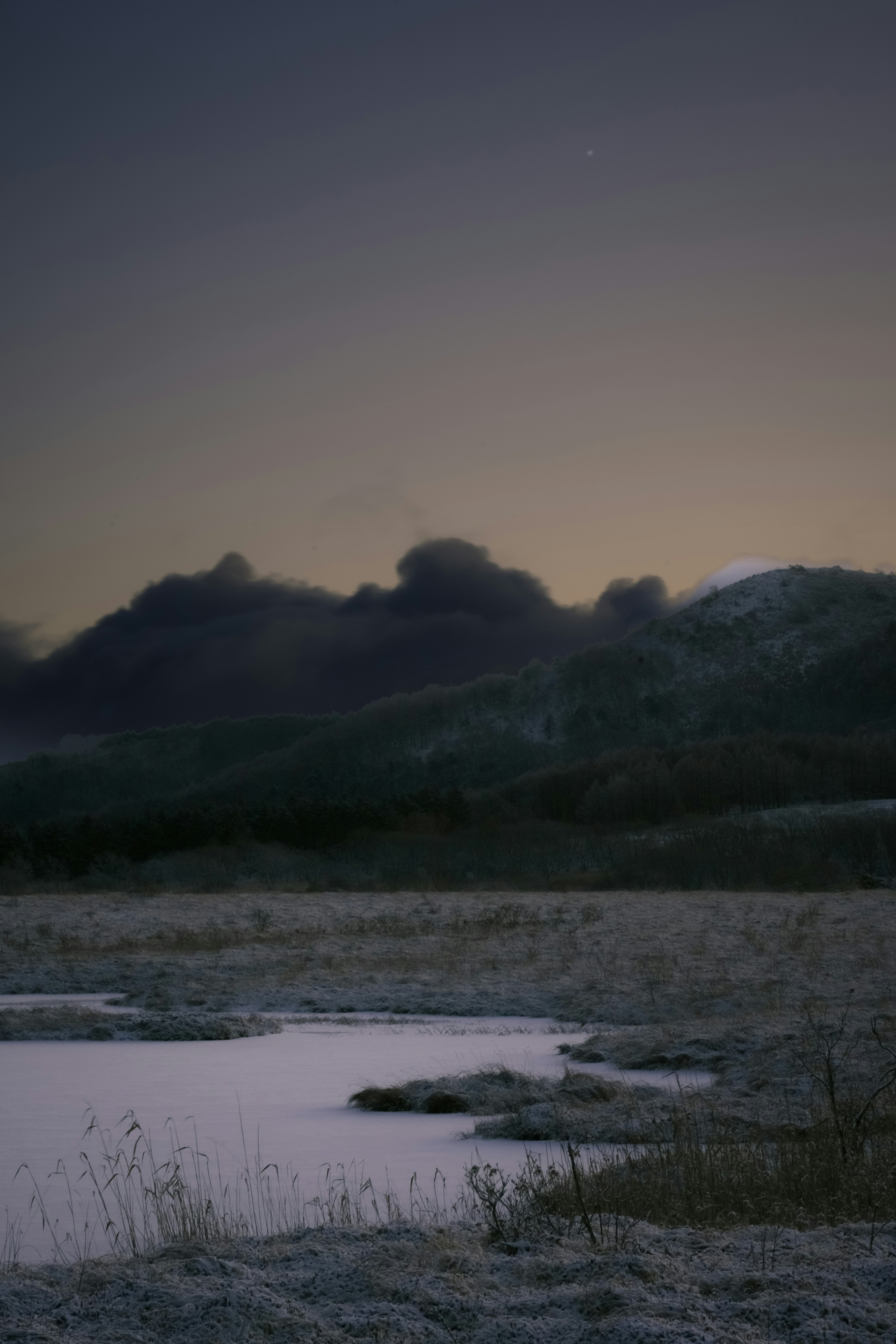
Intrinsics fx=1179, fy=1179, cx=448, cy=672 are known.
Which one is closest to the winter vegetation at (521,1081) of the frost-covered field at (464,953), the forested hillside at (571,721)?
the frost-covered field at (464,953)

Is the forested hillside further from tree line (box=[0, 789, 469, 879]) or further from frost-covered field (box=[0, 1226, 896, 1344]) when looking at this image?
frost-covered field (box=[0, 1226, 896, 1344])

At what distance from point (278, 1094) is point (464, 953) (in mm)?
15288

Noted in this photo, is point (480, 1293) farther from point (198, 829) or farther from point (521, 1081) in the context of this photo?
point (198, 829)

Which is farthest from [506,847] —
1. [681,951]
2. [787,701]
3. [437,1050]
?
[787,701]

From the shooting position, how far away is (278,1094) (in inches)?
459

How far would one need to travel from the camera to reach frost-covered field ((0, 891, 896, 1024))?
19438mm

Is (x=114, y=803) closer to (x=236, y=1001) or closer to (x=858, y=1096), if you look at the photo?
(x=236, y=1001)

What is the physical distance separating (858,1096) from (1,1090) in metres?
8.24

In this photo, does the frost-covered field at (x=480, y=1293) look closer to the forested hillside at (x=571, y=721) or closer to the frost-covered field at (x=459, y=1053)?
the frost-covered field at (x=459, y=1053)

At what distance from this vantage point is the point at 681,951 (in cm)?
2556

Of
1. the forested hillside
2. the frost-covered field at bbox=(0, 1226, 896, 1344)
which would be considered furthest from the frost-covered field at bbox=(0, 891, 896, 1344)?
the forested hillside

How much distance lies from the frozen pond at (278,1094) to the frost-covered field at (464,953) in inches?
82.7

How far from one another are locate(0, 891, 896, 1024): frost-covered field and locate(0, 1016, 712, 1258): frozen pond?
2.10 meters

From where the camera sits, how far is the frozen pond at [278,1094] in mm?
8594
